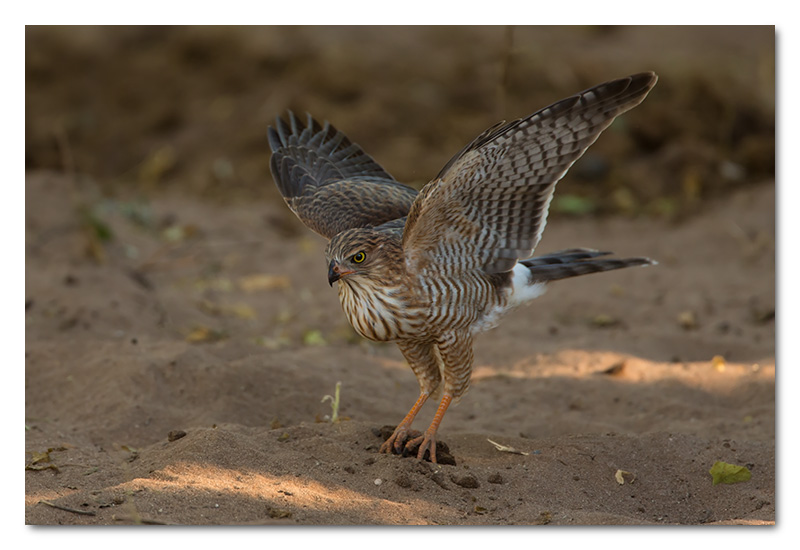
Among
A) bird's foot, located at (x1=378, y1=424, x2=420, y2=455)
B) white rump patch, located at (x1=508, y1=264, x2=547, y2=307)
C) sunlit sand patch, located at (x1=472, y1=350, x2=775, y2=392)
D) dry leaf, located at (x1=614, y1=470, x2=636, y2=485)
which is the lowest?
dry leaf, located at (x1=614, y1=470, x2=636, y2=485)

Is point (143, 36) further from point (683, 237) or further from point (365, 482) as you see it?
point (365, 482)

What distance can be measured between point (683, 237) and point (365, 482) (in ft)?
20.0

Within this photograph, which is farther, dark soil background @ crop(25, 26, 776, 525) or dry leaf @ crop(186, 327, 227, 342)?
dry leaf @ crop(186, 327, 227, 342)

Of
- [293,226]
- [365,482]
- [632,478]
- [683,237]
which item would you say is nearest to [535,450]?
[632,478]

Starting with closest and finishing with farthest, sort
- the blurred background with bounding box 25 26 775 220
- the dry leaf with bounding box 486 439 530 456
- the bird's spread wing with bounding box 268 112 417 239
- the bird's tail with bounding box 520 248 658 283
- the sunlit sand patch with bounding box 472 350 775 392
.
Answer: the dry leaf with bounding box 486 439 530 456 < the bird's tail with bounding box 520 248 658 283 < the bird's spread wing with bounding box 268 112 417 239 < the sunlit sand patch with bounding box 472 350 775 392 < the blurred background with bounding box 25 26 775 220

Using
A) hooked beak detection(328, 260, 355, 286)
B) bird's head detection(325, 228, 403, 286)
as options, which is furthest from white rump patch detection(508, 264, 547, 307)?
hooked beak detection(328, 260, 355, 286)

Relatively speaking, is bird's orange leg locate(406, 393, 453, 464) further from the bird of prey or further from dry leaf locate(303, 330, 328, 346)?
dry leaf locate(303, 330, 328, 346)

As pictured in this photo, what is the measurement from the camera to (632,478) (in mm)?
4387

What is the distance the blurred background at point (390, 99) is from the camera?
10.1 metres

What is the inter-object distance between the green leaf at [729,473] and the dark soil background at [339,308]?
0.09 m

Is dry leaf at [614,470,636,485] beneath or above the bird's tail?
beneath

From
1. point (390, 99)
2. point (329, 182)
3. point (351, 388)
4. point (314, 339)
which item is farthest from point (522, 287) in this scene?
point (390, 99)

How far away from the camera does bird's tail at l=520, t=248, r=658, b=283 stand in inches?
185

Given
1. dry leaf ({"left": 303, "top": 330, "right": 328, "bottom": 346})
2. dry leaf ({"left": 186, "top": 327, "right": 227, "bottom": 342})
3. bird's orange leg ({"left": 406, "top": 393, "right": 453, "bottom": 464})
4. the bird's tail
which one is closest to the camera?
bird's orange leg ({"left": 406, "top": 393, "right": 453, "bottom": 464})
